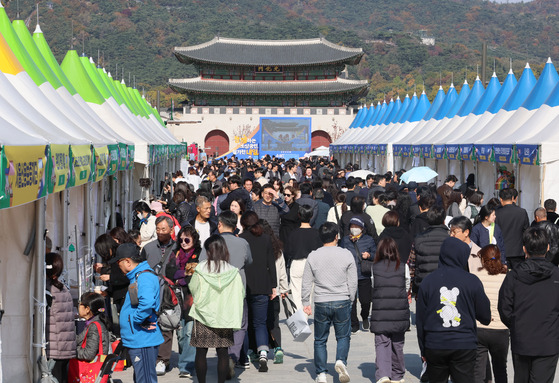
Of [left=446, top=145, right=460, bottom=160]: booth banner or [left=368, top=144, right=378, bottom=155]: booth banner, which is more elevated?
[left=368, top=144, right=378, bottom=155]: booth banner

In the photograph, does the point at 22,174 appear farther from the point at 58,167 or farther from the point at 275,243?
the point at 275,243

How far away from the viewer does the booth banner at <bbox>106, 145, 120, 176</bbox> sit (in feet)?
34.7

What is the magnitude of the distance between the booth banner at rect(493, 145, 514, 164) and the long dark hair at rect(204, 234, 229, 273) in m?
8.34

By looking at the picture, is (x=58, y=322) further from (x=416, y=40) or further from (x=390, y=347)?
(x=416, y=40)

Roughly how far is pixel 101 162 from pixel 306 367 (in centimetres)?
371

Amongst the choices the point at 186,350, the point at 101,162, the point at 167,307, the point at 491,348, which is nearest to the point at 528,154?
the point at 101,162

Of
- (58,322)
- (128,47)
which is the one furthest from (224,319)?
(128,47)

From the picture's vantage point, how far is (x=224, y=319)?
21.2ft

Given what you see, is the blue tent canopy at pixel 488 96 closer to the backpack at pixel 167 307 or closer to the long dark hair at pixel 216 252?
the long dark hair at pixel 216 252

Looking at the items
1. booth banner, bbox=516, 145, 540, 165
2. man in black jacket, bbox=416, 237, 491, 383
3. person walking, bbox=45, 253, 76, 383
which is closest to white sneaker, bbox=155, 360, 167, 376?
person walking, bbox=45, 253, 76, 383

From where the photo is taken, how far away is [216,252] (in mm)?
6395

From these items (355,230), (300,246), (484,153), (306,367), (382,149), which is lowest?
(306,367)

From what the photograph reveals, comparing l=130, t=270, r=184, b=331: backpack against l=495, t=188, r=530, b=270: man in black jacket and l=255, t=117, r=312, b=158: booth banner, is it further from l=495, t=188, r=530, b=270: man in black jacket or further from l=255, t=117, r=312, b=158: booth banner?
l=255, t=117, r=312, b=158: booth banner

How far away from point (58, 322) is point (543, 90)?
11.6m
